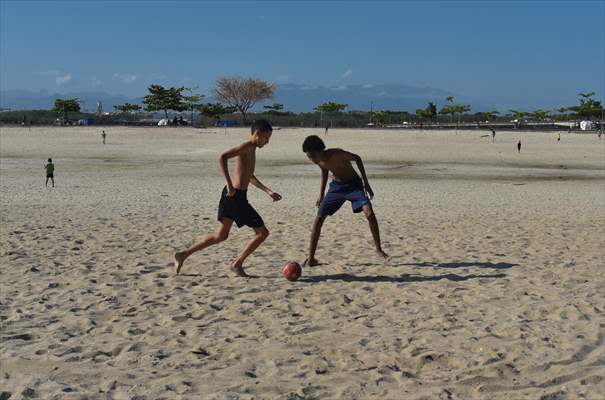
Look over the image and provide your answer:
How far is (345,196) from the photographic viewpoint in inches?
267

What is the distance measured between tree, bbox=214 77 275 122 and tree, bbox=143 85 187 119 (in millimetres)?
11917

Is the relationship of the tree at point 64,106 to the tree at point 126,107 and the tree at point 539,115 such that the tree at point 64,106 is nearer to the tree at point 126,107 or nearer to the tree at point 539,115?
the tree at point 126,107

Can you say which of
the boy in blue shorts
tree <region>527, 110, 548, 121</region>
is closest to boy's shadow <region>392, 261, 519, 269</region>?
the boy in blue shorts

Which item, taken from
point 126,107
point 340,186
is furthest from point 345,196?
point 126,107

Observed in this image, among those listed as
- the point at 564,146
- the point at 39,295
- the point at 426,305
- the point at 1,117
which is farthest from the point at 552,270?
the point at 1,117

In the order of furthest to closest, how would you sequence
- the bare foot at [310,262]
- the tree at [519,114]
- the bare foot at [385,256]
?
the tree at [519,114]
the bare foot at [385,256]
the bare foot at [310,262]

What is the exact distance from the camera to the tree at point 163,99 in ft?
270

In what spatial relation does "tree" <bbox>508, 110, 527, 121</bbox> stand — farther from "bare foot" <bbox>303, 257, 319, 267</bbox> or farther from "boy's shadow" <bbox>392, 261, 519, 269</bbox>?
"bare foot" <bbox>303, 257, 319, 267</bbox>

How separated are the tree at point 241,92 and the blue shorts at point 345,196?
8788 cm

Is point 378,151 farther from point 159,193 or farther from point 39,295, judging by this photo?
point 39,295

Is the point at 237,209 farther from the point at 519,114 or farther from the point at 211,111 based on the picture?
the point at 519,114

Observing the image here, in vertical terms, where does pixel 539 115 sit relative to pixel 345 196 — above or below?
above

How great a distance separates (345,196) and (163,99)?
79.9 meters

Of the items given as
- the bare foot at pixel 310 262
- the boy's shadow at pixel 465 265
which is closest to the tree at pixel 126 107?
the bare foot at pixel 310 262
